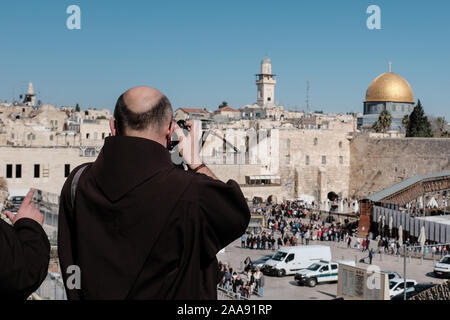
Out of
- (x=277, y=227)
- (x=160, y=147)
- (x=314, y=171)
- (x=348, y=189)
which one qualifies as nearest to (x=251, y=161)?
(x=314, y=171)

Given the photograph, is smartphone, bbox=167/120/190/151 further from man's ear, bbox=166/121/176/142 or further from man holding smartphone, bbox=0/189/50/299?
man holding smartphone, bbox=0/189/50/299

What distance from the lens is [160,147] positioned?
1875 millimetres

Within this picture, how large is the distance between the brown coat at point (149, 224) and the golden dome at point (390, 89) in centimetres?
6219

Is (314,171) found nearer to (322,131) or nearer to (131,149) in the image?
(322,131)

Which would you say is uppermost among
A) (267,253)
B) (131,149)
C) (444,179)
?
(131,149)

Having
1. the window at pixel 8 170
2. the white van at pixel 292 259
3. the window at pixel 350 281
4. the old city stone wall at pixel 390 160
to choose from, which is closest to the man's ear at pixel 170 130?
the window at pixel 350 281

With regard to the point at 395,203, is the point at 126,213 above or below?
above

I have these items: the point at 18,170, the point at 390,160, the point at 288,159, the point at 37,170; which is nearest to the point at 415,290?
the point at 37,170

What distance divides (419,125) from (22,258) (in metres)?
51.8

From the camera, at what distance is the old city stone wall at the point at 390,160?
123 feet

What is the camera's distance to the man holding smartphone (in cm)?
160

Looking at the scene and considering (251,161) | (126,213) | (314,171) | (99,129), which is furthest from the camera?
(99,129)

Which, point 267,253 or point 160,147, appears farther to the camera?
point 267,253

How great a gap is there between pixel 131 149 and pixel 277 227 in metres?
25.3
